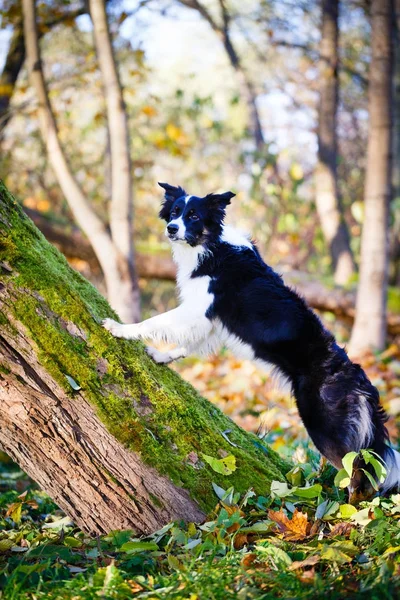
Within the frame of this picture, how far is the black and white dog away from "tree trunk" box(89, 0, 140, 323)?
359 centimetres

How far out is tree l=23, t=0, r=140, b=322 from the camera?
307 inches

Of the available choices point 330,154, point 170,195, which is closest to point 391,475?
point 170,195

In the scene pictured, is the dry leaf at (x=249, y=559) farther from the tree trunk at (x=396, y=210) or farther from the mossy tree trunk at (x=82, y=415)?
the tree trunk at (x=396, y=210)

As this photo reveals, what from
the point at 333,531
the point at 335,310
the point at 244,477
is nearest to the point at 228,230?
the point at 244,477

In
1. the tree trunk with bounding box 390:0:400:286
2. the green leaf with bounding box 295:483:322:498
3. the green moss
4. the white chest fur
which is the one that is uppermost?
the tree trunk with bounding box 390:0:400:286

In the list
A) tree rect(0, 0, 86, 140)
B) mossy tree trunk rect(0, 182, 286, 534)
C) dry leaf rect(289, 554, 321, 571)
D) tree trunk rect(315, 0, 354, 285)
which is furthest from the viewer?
tree trunk rect(315, 0, 354, 285)

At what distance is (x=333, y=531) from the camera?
3000 mm

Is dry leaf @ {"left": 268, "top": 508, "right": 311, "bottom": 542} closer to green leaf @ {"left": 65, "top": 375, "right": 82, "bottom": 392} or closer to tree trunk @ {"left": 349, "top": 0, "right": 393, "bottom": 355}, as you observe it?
green leaf @ {"left": 65, "top": 375, "right": 82, "bottom": 392}

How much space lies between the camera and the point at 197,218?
14.5 feet

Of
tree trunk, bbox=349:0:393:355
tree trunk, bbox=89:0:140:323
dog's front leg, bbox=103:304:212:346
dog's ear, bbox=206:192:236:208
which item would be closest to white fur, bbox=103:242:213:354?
dog's front leg, bbox=103:304:212:346

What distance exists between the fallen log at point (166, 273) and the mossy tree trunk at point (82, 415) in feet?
24.7

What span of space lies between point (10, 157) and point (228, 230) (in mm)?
9644

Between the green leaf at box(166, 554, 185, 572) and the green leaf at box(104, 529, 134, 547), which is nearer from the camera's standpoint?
the green leaf at box(166, 554, 185, 572)

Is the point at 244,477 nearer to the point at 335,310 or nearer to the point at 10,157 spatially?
the point at 335,310
